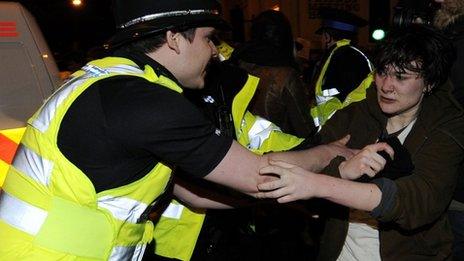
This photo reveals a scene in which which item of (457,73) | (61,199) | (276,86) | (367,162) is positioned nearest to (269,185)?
(367,162)

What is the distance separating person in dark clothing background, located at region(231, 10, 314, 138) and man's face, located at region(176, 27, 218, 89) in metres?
2.19

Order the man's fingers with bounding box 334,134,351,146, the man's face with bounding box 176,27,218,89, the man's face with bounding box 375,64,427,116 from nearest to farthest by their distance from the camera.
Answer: the man's face with bounding box 176,27,218,89 → the man's face with bounding box 375,64,427,116 → the man's fingers with bounding box 334,134,351,146

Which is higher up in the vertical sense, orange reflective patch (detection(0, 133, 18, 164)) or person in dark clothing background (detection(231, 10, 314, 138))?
orange reflective patch (detection(0, 133, 18, 164))

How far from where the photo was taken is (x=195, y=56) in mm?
2014

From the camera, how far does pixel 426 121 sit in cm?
219

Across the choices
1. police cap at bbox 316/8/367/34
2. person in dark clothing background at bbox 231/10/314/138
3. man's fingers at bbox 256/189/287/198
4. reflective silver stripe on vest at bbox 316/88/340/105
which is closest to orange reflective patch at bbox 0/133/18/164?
man's fingers at bbox 256/189/287/198

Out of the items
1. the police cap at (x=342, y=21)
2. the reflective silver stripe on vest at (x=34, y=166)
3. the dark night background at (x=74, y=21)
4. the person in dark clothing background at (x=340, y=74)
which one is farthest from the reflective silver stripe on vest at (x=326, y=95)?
the dark night background at (x=74, y=21)

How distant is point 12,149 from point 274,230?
9.65 ft

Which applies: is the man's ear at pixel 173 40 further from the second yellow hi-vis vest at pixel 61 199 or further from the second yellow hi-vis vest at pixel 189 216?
the second yellow hi-vis vest at pixel 189 216

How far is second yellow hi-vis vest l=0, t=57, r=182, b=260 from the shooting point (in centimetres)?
172

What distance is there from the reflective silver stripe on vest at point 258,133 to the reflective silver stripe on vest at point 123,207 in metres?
0.88

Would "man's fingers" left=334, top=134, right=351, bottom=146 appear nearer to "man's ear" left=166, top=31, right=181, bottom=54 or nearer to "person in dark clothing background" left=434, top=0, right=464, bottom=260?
"person in dark clothing background" left=434, top=0, right=464, bottom=260

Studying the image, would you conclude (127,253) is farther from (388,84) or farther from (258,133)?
(388,84)

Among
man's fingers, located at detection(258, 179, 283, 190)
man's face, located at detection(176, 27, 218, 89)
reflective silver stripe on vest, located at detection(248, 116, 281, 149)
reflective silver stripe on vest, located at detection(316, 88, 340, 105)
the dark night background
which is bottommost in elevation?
the dark night background
